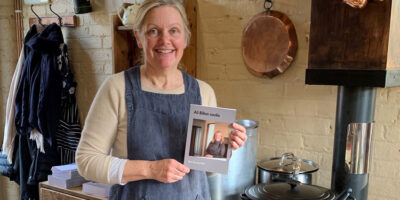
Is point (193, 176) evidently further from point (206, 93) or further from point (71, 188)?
point (71, 188)

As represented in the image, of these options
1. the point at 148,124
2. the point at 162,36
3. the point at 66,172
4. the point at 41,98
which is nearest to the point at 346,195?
the point at 148,124

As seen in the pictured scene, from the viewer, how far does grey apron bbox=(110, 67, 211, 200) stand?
3.88 ft

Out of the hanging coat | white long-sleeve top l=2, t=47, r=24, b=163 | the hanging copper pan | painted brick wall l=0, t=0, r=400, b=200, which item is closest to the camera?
painted brick wall l=0, t=0, r=400, b=200

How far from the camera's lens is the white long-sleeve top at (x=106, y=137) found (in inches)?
43.3

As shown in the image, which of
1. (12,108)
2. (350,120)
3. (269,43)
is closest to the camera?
(350,120)

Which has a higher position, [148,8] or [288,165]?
[148,8]

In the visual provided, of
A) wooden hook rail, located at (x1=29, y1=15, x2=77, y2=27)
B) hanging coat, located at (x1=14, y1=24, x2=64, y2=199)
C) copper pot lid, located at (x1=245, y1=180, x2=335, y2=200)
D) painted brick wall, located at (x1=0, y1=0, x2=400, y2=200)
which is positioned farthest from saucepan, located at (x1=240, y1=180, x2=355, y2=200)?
wooden hook rail, located at (x1=29, y1=15, x2=77, y2=27)

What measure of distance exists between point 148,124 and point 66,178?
3.58 ft

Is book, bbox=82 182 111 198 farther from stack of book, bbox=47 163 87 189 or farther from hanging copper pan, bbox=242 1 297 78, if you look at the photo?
hanging copper pan, bbox=242 1 297 78

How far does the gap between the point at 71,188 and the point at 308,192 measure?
1.39m

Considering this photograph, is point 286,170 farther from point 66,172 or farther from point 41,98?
point 41,98

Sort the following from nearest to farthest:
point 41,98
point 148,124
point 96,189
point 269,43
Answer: point 148,124
point 269,43
point 96,189
point 41,98

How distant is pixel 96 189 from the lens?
1.92 m

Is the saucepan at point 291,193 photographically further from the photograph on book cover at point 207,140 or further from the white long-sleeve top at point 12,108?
Answer: the white long-sleeve top at point 12,108
